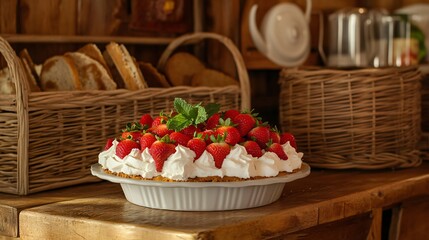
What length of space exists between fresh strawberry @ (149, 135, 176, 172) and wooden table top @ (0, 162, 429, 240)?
10 centimetres

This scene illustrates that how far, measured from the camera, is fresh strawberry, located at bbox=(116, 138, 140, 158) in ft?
4.67

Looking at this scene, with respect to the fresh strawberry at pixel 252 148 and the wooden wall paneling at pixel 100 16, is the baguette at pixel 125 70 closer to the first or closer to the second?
the wooden wall paneling at pixel 100 16

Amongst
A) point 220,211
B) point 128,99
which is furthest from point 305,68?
point 220,211

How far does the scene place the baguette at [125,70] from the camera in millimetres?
1855

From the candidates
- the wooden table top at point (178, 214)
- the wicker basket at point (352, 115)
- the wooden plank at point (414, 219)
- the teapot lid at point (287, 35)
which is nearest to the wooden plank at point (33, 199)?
the wooden table top at point (178, 214)

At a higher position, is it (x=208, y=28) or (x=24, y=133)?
(x=208, y=28)

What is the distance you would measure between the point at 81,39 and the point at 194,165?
771 millimetres

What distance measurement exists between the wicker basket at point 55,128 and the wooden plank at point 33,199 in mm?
20

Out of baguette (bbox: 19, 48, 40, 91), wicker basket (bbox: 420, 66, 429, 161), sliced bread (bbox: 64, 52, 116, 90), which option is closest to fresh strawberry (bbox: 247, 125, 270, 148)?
sliced bread (bbox: 64, 52, 116, 90)

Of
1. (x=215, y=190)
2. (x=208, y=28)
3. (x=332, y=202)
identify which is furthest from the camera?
(x=208, y=28)

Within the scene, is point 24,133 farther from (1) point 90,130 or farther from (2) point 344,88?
(2) point 344,88

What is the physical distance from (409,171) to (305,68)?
40cm

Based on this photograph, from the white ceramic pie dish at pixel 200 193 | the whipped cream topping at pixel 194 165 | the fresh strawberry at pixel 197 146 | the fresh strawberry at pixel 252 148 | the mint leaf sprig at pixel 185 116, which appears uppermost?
the mint leaf sprig at pixel 185 116

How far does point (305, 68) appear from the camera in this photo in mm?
2098
